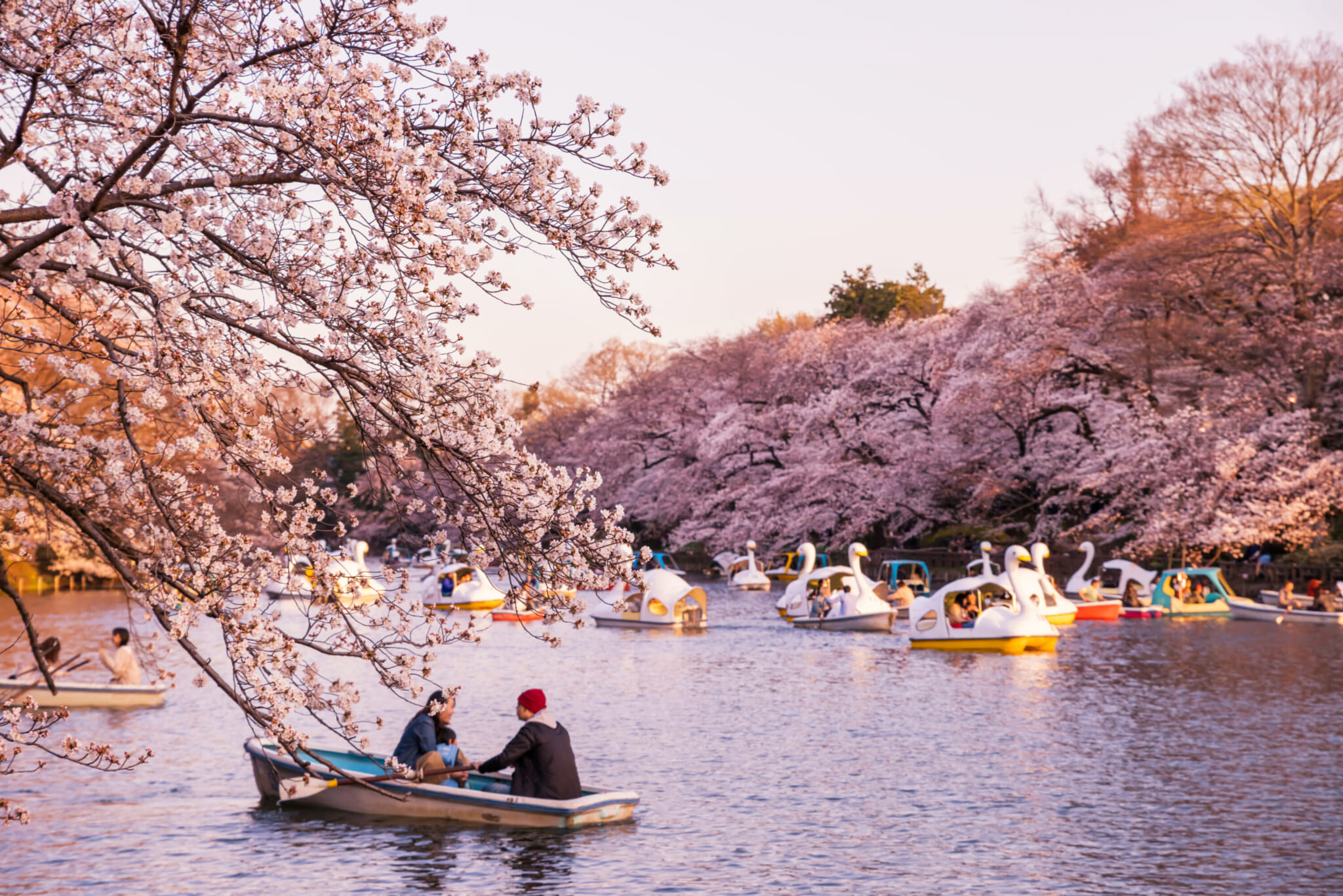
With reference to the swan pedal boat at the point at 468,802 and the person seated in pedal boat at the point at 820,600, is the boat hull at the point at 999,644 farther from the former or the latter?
the swan pedal boat at the point at 468,802

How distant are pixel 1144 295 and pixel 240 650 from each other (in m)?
43.8

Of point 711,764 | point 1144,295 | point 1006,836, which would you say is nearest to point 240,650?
point 1006,836

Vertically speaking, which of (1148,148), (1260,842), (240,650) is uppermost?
(1148,148)

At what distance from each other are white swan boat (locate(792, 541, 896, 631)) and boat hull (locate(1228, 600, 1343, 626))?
10757 mm

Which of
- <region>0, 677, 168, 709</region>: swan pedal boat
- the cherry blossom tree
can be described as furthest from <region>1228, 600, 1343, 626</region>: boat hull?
the cherry blossom tree

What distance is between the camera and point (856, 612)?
38656mm

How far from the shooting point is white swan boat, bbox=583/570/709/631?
39.4m

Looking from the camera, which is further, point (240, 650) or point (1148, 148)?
point (1148, 148)

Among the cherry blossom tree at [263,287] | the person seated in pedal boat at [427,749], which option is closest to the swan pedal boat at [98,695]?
the person seated in pedal boat at [427,749]

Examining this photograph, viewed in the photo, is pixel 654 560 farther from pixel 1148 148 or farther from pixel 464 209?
pixel 464 209

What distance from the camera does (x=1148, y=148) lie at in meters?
46.0

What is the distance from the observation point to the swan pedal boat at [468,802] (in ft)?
46.3

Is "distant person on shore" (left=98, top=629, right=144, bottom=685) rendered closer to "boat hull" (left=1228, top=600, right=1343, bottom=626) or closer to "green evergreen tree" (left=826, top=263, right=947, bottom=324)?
"boat hull" (left=1228, top=600, right=1343, bottom=626)

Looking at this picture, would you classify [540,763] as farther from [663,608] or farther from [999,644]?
[663,608]
